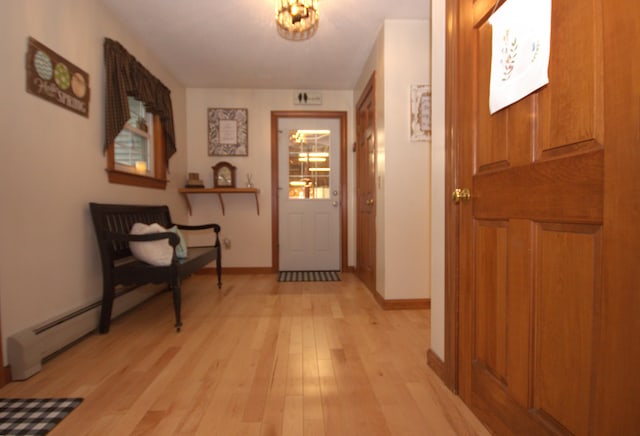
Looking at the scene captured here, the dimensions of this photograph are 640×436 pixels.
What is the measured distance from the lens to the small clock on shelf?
425 centimetres

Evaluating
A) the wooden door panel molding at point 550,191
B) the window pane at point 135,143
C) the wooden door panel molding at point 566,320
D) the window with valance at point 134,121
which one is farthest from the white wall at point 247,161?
the wooden door panel molding at point 566,320

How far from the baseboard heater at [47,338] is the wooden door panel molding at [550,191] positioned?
2206 millimetres

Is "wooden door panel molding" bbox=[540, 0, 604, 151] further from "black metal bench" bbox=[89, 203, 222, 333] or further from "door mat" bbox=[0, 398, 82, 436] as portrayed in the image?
"black metal bench" bbox=[89, 203, 222, 333]

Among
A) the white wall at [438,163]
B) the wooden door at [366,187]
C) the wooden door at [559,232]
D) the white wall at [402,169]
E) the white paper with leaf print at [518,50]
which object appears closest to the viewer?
the wooden door at [559,232]

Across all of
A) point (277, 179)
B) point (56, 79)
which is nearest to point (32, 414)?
point (56, 79)

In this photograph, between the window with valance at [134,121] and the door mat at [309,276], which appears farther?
the door mat at [309,276]

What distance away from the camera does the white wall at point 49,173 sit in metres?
1.67

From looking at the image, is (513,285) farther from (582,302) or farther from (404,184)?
(404,184)

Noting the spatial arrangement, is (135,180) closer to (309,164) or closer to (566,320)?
(309,164)

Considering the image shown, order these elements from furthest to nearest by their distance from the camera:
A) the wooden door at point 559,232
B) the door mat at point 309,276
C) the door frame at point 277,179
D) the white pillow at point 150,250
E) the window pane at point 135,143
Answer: the door frame at point 277,179 → the door mat at point 309,276 → the window pane at point 135,143 → the white pillow at point 150,250 → the wooden door at point 559,232

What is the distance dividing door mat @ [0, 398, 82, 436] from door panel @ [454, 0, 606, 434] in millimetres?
1652

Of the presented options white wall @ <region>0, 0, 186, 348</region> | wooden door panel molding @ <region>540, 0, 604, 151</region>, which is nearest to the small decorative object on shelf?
white wall @ <region>0, 0, 186, 348</region>

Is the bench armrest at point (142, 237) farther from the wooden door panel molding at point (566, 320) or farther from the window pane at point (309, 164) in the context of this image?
the window pane at point (309, 164)

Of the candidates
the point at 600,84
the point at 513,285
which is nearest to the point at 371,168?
the point at 513,285
